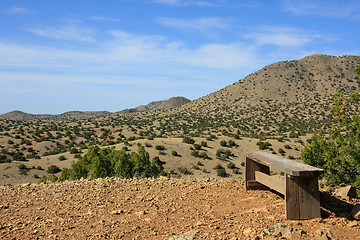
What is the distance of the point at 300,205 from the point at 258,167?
282 cm

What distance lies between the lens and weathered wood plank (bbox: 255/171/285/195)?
21.0 ft

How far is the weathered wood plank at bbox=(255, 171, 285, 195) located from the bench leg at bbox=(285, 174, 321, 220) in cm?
46

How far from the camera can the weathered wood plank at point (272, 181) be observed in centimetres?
641

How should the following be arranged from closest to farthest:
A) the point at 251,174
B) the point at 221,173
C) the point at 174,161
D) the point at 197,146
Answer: the point at 251,174, the point at 221,173, the point at 174,161, the point at 197,146

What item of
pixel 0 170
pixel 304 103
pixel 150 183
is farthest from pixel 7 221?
pixel 304 103

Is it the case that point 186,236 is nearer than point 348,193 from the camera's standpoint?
Yes

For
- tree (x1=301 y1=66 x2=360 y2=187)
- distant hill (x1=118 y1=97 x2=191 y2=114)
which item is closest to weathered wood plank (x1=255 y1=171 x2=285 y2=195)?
tree (x1=301 y1=66 x2=360 y2=187)

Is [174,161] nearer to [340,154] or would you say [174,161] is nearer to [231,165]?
[231,165]

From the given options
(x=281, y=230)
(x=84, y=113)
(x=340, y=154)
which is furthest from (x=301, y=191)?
(x=84, y=113)

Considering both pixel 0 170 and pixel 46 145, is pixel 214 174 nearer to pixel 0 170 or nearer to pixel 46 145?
pixel 0 170

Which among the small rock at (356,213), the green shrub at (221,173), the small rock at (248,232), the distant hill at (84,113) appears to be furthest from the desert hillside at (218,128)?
the distant hill at (84,113)

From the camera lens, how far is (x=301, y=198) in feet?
18.6

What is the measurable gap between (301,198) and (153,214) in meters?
3.09

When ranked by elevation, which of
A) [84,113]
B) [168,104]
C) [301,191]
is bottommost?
[301,191]
